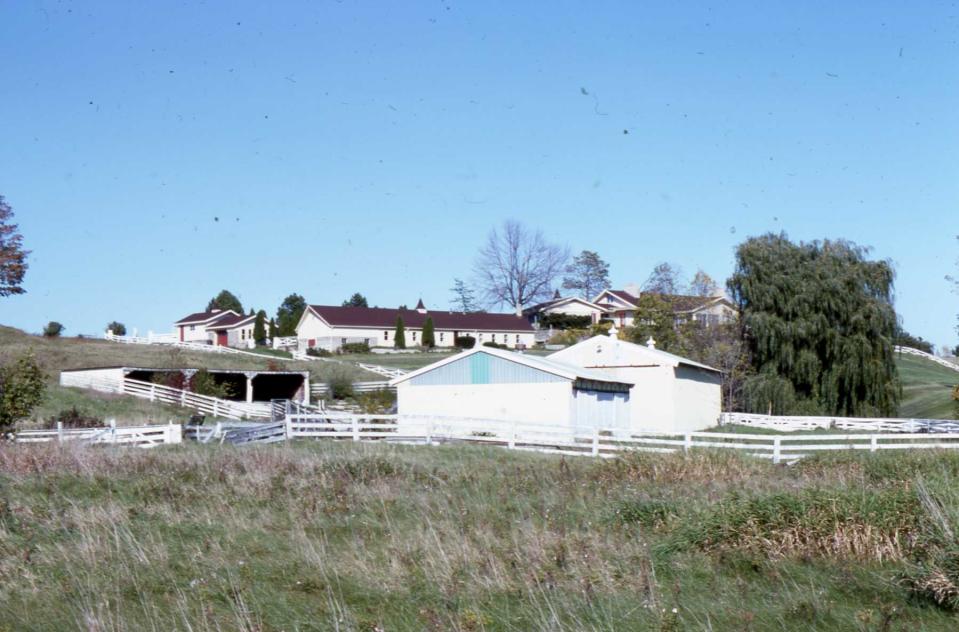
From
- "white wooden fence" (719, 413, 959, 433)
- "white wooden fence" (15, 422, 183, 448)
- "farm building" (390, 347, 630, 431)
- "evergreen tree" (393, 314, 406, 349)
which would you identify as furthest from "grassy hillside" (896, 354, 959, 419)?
"evergreen tree" (393, 314, 406, 349)

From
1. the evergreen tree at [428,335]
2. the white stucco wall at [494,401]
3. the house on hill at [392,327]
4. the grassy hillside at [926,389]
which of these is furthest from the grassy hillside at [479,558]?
the evergreen tree at [428,335]

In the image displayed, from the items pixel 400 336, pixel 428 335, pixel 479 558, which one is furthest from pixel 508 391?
pixel 428 335

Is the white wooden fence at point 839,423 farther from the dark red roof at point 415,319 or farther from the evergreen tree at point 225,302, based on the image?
the evergreen tree at point 225,302

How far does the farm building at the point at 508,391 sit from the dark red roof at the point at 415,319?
4749 cm

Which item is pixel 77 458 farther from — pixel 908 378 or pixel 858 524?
pixel 908 378

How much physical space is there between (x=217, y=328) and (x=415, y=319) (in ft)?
66.4

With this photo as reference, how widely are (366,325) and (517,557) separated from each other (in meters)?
76.0

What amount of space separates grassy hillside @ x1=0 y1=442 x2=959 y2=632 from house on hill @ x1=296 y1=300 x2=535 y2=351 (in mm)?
66661

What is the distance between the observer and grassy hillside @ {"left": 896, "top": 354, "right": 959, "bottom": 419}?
169 ft

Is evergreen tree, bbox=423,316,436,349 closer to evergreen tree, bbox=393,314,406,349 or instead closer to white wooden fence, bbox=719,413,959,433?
evergreen tree, bbox=393,314,406,349

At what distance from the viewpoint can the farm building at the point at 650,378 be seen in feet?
130

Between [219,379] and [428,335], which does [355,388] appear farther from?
Answer: [428,335]

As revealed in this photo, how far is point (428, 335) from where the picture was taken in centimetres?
8594

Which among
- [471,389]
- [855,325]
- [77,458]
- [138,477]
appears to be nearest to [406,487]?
[138,477]
